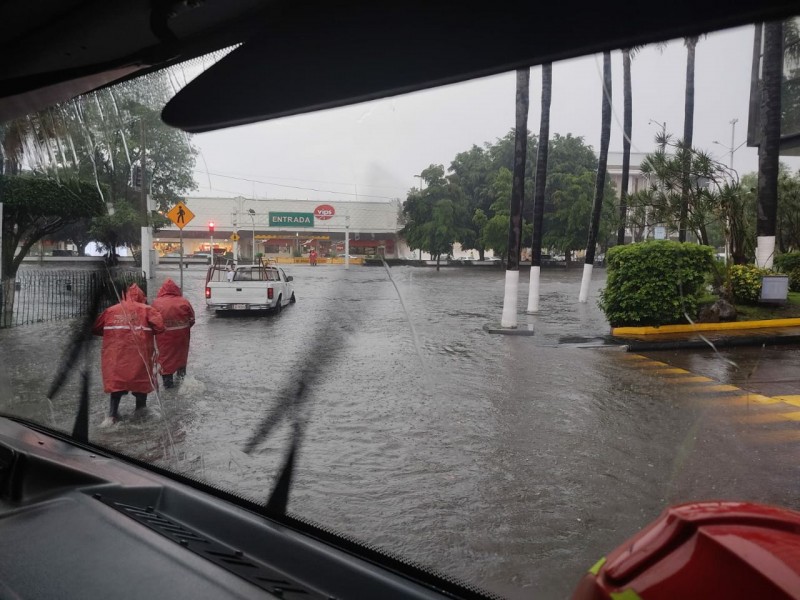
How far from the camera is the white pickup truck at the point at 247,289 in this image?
2434 millimetres

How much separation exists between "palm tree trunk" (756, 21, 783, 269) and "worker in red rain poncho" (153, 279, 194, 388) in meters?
2.17

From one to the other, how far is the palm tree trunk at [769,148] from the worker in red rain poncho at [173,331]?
217 cm

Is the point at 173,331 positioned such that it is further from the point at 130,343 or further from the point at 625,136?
the point at 625,136

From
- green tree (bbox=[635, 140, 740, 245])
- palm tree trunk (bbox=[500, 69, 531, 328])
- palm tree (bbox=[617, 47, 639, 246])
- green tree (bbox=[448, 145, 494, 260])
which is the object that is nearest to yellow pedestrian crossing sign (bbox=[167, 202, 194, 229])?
green tree (bbox=[448, 145, 494, 260])

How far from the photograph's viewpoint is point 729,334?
1.13 meters

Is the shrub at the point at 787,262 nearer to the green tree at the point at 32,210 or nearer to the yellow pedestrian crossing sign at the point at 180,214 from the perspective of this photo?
the yellow pedestrian crossing sign at the point at 180,214

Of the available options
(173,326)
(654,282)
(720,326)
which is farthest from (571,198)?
(173,326)

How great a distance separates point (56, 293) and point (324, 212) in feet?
5.99

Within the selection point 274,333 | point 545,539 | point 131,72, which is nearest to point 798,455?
point 545,539

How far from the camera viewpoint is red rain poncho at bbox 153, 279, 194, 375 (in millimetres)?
2416

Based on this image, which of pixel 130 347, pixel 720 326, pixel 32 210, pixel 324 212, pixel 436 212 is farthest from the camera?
pixel 32 210

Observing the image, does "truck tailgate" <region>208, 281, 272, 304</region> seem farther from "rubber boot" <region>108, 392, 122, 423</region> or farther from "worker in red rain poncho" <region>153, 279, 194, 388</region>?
"rubber boot" <region>108, 392, 122, 423</region>

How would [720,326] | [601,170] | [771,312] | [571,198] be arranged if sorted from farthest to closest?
[571,198]
[601,170]
[720,326]
[771,312]

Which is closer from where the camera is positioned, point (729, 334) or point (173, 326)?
point (729, 334)
